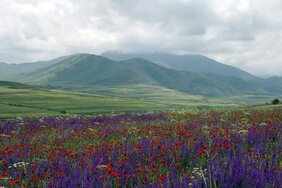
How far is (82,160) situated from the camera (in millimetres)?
7832

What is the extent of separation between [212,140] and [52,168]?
4.11 metres

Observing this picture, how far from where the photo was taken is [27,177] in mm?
7074

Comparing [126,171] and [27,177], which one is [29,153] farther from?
[126,171]

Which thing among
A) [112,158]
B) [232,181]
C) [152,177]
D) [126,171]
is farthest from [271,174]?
[112,158]

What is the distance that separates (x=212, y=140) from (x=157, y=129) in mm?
5052

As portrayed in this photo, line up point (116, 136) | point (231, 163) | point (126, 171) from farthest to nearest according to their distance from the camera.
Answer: point (116, 136)
point (126, 171)
point (231, 163)

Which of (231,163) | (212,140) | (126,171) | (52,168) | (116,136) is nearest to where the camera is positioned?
(231,163)

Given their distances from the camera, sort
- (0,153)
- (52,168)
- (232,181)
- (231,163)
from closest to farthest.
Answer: (232,181) → (231,163) → (52,168) → (0,153)

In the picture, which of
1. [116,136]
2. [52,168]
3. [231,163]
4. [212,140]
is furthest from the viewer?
[116,136]

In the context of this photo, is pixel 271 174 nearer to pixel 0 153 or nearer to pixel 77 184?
pixel 77 184

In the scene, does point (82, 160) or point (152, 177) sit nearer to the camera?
Answer: point (152, 177)

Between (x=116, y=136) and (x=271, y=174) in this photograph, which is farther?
(x=116, y=136)

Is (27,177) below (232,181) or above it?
below

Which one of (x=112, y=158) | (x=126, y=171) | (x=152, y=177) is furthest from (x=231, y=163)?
(x=112, y=158)
